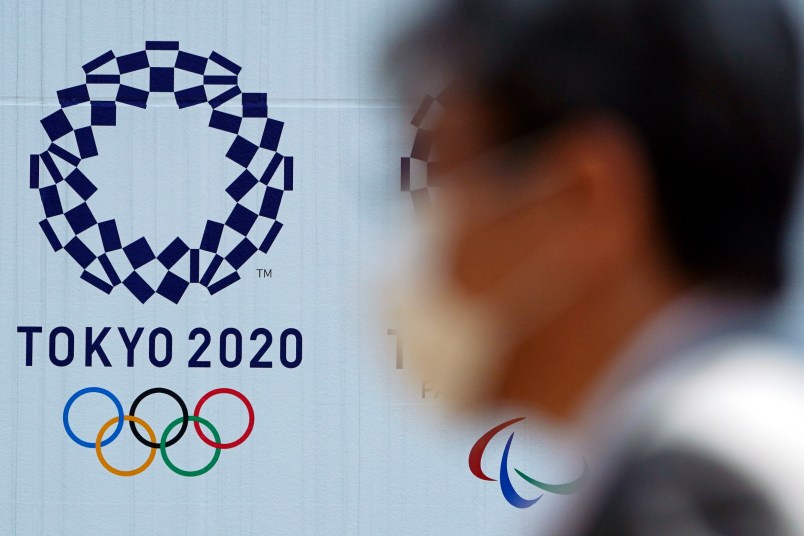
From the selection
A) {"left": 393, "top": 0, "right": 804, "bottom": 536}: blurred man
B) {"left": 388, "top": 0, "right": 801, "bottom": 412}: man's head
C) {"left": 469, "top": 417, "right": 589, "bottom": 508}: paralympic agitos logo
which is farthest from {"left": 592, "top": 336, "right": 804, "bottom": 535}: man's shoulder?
{"left": 469, "top": 417, "right": 589, "bottom": 508}: paralympic agitos logo

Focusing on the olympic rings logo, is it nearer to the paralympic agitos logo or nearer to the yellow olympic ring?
the yellow olympic ring

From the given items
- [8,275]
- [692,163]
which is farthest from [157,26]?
[692,163]

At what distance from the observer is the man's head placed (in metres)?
0.71

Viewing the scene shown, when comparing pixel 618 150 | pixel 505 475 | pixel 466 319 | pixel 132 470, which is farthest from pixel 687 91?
pixel 132 470

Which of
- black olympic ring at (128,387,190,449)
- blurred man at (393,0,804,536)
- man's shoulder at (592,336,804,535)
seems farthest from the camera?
black olympic ring at (128,387,190,449)

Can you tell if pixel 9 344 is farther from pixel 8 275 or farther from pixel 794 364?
pixel 794 364

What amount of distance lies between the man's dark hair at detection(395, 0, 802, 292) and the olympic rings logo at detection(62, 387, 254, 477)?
267 cm

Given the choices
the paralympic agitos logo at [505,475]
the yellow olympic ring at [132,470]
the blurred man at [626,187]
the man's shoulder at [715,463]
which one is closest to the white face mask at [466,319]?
the blurred man at [626,187]

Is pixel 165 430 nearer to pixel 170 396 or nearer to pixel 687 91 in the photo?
pixel 170 396

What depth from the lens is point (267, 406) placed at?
3.26 metres

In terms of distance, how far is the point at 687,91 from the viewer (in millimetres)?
704

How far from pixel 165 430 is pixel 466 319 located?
2.65 m

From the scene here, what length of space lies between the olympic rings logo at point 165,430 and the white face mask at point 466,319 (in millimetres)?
2477

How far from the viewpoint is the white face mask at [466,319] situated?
762 mm
